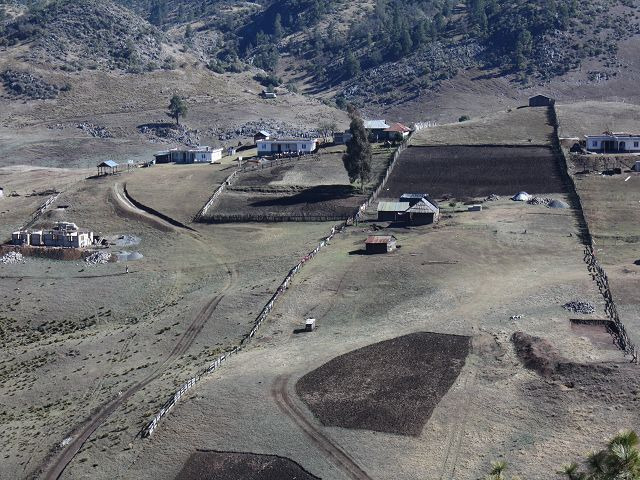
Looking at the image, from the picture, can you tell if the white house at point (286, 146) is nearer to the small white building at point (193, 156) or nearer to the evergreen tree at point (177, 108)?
the small white building at point (193, 156)

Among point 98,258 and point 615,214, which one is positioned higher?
point 615,214

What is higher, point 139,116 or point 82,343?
point 139,116

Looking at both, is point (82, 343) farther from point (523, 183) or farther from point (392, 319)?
point (523, 183)

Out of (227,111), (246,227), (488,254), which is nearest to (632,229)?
(488,254)

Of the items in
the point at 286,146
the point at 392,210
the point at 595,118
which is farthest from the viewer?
the point at 595,118

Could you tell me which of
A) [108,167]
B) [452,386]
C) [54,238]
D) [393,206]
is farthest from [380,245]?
[108,167]

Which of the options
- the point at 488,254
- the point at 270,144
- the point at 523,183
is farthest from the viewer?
the point at 270,144

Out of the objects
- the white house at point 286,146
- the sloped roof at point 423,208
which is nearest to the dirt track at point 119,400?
the sloped roof at point 423,208

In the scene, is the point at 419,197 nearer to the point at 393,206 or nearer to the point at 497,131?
the point at 393,206
